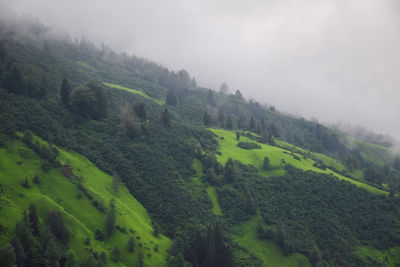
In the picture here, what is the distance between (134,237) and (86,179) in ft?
70.8

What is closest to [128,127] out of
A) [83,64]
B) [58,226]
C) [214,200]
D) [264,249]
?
[214,200]

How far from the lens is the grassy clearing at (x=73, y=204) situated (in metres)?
52.7

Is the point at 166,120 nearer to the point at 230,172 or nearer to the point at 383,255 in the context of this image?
the point at 230,172

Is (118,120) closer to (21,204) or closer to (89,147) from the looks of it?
(89,147)

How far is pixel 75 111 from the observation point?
10031cm

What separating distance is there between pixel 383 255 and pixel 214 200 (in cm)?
5271

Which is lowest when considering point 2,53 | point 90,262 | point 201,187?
point 90,262

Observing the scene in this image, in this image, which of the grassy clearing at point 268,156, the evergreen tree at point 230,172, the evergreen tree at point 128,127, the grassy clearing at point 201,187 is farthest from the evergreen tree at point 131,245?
the grassy clearing at point 268,156

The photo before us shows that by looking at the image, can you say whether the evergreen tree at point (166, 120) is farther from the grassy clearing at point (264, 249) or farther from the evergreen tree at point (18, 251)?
the evergreen tree at point (18, 251)

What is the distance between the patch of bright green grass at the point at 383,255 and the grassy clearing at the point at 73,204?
58039 mm

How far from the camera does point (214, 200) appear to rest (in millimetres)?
90750

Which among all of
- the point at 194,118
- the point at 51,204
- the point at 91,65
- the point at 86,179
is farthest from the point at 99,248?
the point at 91,65

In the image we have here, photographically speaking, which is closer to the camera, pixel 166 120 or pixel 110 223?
pixel 110 223

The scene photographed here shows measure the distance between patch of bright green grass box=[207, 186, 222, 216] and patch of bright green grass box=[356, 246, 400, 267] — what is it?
4254cm
